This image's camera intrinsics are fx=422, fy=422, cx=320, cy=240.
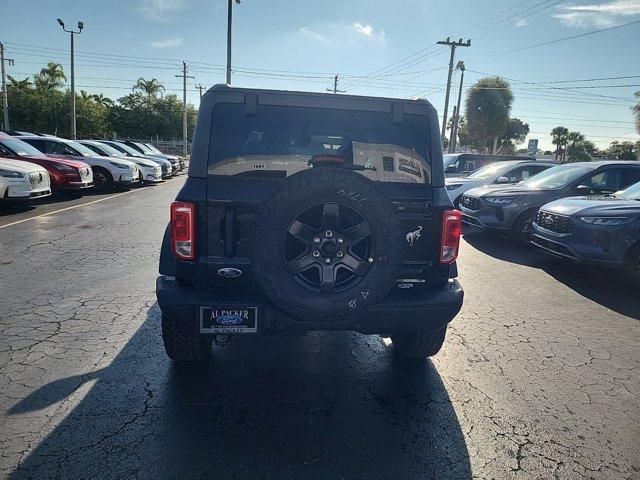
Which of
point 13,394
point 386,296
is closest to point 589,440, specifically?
point 386,296

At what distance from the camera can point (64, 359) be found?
130 inches

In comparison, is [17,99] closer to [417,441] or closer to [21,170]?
[21,170]

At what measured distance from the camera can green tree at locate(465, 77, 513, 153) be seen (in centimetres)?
4009

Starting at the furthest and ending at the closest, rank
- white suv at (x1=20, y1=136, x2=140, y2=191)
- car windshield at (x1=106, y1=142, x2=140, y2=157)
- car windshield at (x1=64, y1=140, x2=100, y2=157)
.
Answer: car windshield at (x1=106, y1=142, x2=140, y2=157), car windshield at (x1=64, y1=140, x2=100, y2=157), white suv at (x1=20, y1=136, x2=140, y2=191)

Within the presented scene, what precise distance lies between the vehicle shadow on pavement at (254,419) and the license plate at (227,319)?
23.0 inches

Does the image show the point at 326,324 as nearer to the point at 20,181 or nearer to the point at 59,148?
the point at 20,181

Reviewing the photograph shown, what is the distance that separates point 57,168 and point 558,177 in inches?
499

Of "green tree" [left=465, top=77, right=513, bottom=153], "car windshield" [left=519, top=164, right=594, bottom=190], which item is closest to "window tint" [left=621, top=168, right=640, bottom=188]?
"car windshield" [left=519, top=164, right=594, bottom=190]

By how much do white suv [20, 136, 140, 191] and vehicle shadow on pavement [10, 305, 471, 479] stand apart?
12.4m

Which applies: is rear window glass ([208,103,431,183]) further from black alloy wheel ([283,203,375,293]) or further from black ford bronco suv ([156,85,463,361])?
black alloy wheel ([283,203,375,293])

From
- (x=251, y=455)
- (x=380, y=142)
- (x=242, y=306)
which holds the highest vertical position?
(x=380, y=142)

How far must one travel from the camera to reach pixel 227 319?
2574mm

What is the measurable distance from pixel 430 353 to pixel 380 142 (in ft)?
5.67

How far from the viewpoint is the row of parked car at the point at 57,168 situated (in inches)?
370
